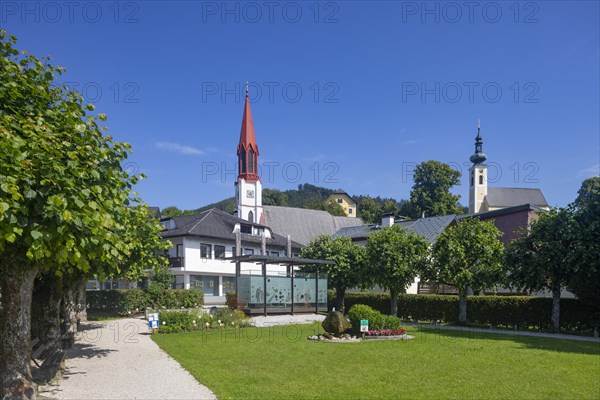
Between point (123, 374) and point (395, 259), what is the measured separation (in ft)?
63.8

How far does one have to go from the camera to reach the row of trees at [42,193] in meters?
7.46

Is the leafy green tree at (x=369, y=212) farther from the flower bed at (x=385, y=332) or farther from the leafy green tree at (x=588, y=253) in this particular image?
the flower bed at (x=385, y=332)

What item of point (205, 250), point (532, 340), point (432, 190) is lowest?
point (532, 340)

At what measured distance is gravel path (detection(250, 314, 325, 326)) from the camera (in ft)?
85.1

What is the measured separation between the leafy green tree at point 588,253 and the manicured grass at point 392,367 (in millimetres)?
3729

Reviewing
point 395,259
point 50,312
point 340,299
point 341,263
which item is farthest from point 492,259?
point 50,312

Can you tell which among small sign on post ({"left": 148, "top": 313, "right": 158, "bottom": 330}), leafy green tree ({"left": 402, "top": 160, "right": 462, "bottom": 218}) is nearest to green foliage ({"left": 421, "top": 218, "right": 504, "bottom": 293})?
small sign on post ({"left": 148, "top": 313, "right": 158, "bottom": 330})

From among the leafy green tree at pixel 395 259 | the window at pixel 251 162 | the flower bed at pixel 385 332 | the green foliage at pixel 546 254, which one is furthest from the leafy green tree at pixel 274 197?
the flower bed at pixel 385 332

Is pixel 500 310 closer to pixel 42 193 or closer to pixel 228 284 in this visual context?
pixel 42 193

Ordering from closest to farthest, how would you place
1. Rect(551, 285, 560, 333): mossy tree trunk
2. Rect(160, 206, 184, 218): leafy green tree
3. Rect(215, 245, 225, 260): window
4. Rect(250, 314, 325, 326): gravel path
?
Rect(551, 285, 560, 333): mossy tree trunk, Rect(250, 314, 325, 326): gravel path, Rect(215, 245, 225, 260): window, Rect(160, 206, 184, 218): leafy green tree

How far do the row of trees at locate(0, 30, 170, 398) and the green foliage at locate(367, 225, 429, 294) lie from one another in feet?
65.1

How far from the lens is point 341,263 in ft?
112

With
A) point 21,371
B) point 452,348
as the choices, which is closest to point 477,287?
point 452,348

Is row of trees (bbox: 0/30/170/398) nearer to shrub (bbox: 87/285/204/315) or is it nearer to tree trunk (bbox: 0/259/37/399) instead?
tree trunk (bbox: 0/259/37/399)
